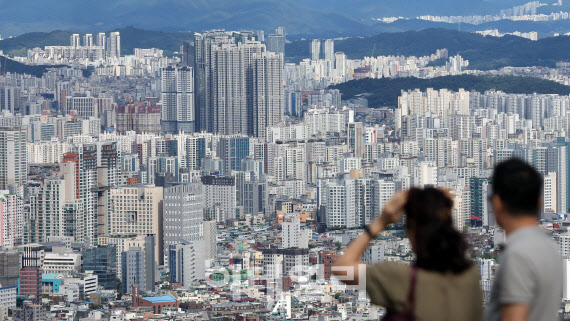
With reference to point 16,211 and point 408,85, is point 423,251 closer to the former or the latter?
point 16,211

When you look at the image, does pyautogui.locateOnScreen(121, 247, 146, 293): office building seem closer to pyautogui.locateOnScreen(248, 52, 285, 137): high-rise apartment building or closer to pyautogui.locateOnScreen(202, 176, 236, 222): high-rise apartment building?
pyautogui.locateOnScreen(202, 176, 236, 222): high-rise apartment building

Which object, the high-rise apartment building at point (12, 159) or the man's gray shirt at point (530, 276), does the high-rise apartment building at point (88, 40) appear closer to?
the high-rise apartment building at point (12, 159)

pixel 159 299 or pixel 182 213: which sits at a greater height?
pixel 182 213

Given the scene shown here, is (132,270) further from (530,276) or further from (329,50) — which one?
(329,50)

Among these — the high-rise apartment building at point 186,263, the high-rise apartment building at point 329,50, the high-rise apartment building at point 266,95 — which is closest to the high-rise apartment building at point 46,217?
the high-rise apartment building at point 186,263

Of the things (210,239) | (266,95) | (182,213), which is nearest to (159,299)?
(210,239)

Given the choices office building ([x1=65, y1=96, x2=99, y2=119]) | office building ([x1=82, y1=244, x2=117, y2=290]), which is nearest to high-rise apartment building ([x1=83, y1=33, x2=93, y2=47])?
office building ([x1=65, y1=96, x2=99, y2=119])
